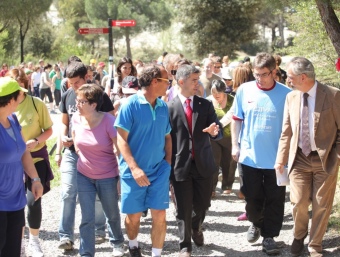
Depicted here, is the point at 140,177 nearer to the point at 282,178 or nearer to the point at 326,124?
the point at 282,178

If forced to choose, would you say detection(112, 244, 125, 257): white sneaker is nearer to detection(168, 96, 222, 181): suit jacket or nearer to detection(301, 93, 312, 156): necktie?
detection(168, 96, 222, 181): suit jacket

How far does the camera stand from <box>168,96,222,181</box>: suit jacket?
18.8ft

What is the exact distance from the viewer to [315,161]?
544cm

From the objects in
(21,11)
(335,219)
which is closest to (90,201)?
(335,219)

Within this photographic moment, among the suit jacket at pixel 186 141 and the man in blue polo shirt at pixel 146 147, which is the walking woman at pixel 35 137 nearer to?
the man in blue polo shirt at pixel 146 147

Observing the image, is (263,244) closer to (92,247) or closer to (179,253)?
(179,253)

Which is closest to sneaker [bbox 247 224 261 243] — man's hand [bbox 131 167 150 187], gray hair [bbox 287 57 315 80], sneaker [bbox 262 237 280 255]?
sneaker [bbox 262 237 280 255]

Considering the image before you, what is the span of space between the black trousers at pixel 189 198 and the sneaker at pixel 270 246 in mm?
725

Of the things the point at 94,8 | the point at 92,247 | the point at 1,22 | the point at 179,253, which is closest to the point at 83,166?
the point at 92,247

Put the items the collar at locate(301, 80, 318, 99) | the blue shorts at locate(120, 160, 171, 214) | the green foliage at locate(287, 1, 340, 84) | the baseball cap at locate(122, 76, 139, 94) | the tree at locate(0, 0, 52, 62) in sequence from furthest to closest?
the tree at locate(0, 0, 52, 62) < the green foliage at locate(287, 1, 340, 84) < the baseball cap at locate(122, 76, 139, 94) < the collar at locate(301, 80, 318, 99) < the blue shorts at locate(120, 160, 171, 214)

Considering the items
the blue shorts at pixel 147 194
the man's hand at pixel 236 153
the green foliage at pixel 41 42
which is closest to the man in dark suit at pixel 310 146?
the man's hand at pixel 236 153

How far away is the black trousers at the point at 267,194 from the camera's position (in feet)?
19.5

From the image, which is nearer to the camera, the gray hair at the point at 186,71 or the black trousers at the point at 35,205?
the gray hair at the point at 186,71

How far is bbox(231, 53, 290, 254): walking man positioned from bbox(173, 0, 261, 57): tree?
27.6m
